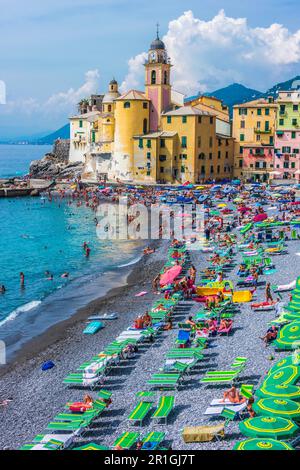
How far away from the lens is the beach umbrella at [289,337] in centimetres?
1894

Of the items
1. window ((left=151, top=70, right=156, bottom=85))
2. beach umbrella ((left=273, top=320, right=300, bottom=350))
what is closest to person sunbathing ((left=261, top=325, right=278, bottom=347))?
beach umbrella ((left=273, top=320, right=300, bottom=350))

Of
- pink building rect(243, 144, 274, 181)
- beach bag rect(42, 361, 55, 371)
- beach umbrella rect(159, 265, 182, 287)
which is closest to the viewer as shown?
beach bag rect(42, 361, 55, 371)

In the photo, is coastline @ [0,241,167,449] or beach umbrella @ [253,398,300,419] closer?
beach umbrella @ [253,398,300,419]

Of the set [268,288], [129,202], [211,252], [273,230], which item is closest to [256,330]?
[268,288]

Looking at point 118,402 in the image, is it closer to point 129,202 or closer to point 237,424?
point 237,424

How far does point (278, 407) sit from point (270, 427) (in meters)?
0.97

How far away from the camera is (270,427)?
1331 cm

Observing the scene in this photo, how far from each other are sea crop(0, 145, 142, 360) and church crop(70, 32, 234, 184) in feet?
35.1

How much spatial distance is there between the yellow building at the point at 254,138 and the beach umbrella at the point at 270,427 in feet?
187

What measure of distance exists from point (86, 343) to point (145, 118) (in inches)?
1993

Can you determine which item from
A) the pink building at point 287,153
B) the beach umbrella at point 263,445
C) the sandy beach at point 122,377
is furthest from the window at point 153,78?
the beach umbrella at point 263,445

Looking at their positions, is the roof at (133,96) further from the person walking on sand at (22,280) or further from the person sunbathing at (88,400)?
the person sunbathing at (88,400)

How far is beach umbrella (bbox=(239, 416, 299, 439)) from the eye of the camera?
517 inches

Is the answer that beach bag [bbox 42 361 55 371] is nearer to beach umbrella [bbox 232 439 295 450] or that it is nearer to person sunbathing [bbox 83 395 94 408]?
person sunbathing [bbox 83 395 94 408]
